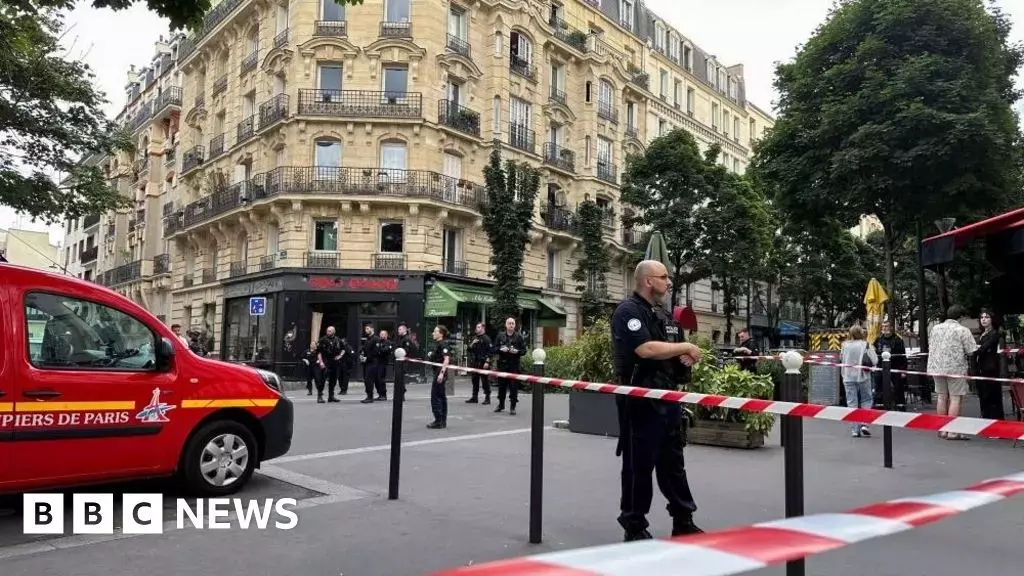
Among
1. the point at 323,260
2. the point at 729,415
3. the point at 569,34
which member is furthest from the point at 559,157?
the point at 729,415

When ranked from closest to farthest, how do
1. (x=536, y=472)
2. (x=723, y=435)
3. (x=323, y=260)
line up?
1. (x=536, y=472)
2. (x=723, y=435)
3. (x=323, y=260)

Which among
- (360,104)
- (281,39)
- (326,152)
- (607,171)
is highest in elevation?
(281,39)

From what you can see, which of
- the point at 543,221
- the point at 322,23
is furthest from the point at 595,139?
the point at 322,23

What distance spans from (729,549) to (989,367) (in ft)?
38.6

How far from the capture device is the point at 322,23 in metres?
28.8

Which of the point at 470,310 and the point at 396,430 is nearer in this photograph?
the point at 396,430

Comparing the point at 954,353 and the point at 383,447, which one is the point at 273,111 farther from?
the point at 954,353

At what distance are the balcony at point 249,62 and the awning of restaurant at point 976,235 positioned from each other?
91.7ft

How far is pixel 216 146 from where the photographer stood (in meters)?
34.4

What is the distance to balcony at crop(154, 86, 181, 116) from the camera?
136ft

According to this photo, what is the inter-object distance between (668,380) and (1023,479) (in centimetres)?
274

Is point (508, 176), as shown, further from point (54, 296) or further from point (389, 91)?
point (54, 296)

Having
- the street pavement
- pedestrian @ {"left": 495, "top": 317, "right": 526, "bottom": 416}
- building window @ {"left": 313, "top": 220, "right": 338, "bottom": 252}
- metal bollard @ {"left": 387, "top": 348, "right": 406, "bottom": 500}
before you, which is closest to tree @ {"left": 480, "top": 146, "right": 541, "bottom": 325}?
building window @ {"left": 313, "top": 220, "right": 338, "bottom": 252}

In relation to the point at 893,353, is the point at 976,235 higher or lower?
higher
